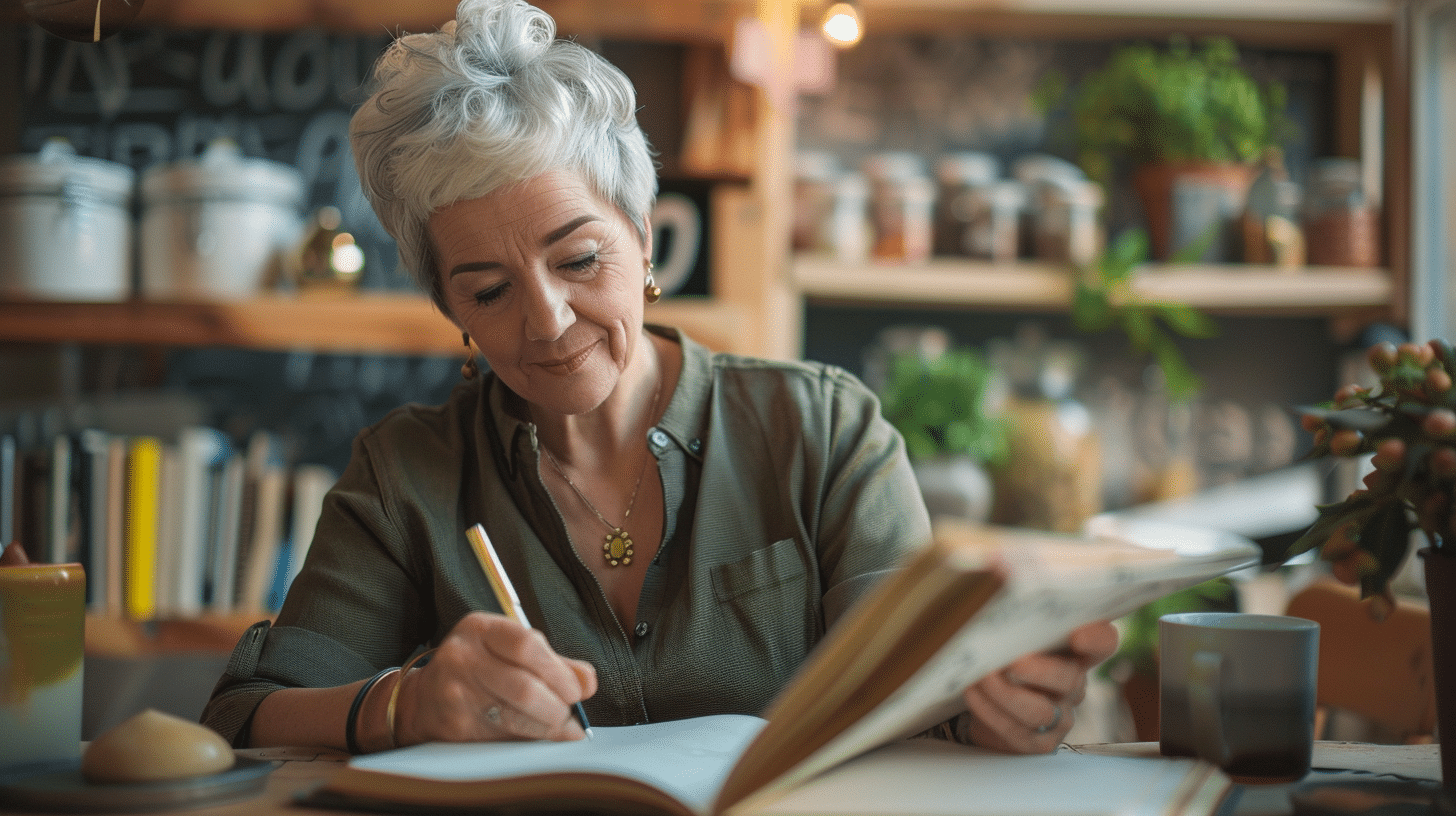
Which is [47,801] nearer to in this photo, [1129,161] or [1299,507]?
[1129,161]

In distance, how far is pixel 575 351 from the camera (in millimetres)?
963

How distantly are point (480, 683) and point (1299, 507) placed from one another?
1.99 metres

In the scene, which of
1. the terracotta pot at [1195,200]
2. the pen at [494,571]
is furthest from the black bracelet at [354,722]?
the terracotta pot at [1195,200]

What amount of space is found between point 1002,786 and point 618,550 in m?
0.53

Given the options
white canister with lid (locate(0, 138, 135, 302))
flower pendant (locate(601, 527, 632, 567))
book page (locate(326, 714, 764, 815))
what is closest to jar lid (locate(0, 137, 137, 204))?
white canister with lid (locate(0, 138, 135, 302))

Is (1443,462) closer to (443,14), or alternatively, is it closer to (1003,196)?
(1003,196)

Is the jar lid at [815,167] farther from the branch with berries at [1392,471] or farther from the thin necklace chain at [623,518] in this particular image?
the branch with berries at [1392,471]

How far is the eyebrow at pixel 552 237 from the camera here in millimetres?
937

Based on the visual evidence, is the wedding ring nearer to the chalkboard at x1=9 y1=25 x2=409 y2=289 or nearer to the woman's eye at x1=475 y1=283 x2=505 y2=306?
the woman's eye at x1=475 y1=283 x2=505 y2=306

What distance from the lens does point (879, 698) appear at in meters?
0.53

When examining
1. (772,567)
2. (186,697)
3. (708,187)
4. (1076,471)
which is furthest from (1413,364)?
(186,697)

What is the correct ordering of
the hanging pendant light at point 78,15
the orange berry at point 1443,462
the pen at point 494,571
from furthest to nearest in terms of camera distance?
1. the hanging pendant light at point 78,15
2. the pen at point 494,571
3. the orange berry at point 1443,462

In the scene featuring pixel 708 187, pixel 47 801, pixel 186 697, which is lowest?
pixel 186 697

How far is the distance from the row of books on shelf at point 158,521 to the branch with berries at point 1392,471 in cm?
157
